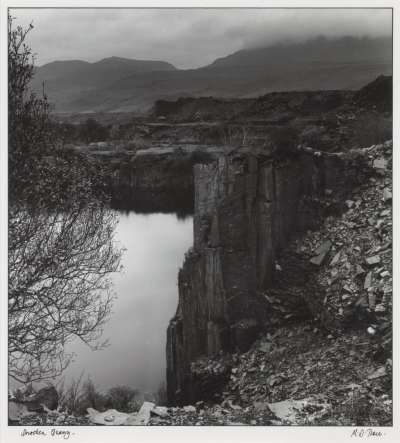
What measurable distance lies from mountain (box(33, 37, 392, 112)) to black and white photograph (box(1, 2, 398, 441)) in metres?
0.04

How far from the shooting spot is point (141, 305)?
32.4 ft

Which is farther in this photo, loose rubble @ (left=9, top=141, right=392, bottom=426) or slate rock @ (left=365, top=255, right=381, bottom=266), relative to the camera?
slate rock @ (left=365, top=255, right=381, bottom=266)

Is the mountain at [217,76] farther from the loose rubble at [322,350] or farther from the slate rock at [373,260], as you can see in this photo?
the slate rock at [373,260]

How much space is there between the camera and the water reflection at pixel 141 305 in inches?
353

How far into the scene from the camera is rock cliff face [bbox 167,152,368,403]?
997 centimetres

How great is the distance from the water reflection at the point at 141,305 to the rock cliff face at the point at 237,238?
18.9 inches
